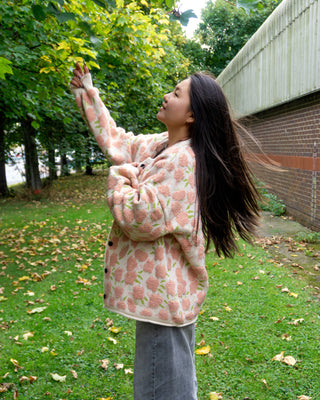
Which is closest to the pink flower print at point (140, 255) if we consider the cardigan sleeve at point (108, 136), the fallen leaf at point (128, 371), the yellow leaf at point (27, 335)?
the cardigan sleeve at point (108, 136)

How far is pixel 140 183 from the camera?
177 centimetres

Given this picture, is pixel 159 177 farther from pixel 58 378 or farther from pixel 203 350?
pixel 203 350

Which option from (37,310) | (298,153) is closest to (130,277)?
(37,310)

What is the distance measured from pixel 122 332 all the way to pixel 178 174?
2780 millimetres

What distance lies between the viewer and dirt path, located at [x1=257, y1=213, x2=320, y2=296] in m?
5.68

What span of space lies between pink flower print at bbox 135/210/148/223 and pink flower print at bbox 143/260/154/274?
22 cm

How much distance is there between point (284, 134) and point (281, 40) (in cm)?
211

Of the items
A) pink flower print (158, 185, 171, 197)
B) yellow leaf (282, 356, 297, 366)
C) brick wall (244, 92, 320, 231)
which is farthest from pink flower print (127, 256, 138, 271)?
brick wall (244, 92, 320, 231)

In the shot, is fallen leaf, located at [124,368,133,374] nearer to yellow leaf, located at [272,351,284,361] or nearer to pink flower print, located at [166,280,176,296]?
yellow leaf, located at [272,351,284,361]

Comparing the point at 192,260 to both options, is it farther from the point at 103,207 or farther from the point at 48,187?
the point at 48,187

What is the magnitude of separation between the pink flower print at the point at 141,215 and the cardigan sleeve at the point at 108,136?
0.56m

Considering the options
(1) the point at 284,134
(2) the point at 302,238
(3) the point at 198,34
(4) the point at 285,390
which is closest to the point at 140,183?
(4) the point at 285,390

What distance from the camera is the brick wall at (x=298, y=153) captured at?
7547 mm

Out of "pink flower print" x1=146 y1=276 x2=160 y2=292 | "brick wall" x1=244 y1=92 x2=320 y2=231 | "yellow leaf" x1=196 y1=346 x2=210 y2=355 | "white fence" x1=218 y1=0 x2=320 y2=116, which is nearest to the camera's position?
"pink flower print" x1=146 y1=276 x2=160 y2=292
